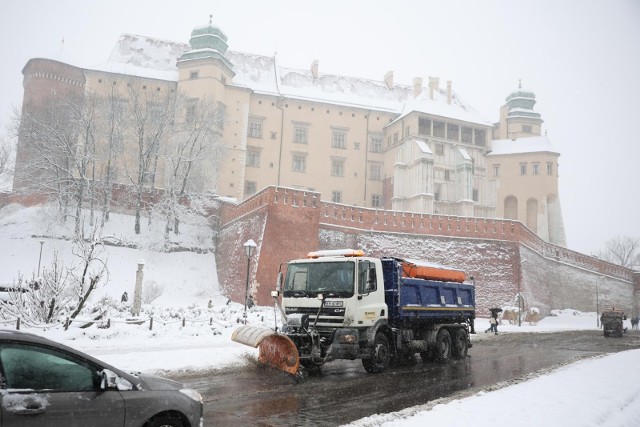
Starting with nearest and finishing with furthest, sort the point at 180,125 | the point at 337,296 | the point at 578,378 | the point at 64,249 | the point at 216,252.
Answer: the point at 578,378 < the point at 337,296 < the point at 64,249 < the point at 216,252 < the point at 180,125

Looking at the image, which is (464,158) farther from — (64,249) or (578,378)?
(578,378)

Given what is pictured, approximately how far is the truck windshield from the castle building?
103 ft

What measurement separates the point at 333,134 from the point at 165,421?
155 feet

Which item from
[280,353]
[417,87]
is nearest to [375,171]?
[417,87]

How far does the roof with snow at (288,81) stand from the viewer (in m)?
47.1

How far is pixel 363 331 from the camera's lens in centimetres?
1103

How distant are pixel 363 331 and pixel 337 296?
3.12ft

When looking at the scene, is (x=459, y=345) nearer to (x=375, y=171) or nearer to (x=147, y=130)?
(x=147, y=130)

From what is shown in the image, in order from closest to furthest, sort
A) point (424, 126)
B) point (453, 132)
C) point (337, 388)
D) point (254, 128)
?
point (337, 388) < point (424, 126) < point (254, 128) < point (453, 132)

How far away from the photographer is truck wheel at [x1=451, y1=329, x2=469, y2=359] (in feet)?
47.4

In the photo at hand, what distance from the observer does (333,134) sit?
5097 centimetres

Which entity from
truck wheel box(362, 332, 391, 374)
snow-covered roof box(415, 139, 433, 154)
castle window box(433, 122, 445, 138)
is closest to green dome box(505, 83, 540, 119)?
castle window box(433, 122, 445, 138)

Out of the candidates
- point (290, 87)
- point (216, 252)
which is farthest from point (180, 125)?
point (290, 87)

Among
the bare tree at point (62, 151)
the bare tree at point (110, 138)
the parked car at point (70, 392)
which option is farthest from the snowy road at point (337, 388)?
the bare tree at point (110, 138)
